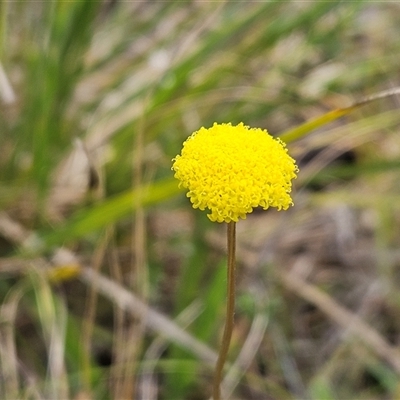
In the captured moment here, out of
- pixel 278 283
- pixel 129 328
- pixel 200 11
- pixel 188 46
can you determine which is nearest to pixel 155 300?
pixel 129 328

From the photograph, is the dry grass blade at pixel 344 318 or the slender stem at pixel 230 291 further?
the dry grass blade at pixel 344 318

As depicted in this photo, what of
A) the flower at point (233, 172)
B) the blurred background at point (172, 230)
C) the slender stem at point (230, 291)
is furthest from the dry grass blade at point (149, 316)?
the flower at point (233, 172)

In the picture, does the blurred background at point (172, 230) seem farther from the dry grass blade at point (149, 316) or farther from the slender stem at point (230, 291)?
the slender stem at point (230, 291)

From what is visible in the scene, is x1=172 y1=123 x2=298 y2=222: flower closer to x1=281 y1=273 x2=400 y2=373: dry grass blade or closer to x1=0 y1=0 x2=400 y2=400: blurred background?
x1=0 y1=0 x2=400 y2=400: blurred background

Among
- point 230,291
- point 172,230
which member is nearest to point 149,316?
point 172,230

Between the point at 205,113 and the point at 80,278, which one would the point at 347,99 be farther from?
the point at 80,278

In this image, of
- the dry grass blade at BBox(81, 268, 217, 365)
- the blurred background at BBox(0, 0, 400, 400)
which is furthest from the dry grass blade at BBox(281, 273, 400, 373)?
the dry grass blade at BBox(81, 268, 217, 365)
